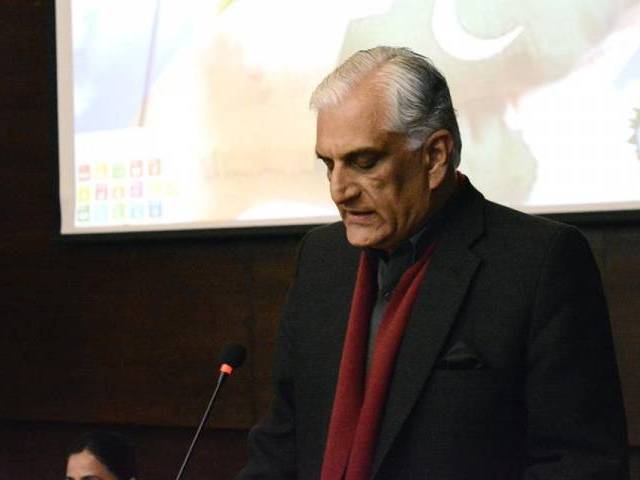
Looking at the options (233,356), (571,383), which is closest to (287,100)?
(233,356)

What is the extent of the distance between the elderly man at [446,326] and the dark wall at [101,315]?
1.68 meters

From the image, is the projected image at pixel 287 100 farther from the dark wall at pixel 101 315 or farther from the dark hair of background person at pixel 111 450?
the dark hair of background person at pixel 111 450

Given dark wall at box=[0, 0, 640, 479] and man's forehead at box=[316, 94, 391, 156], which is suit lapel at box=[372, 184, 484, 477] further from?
dark wall at box=[0, 0, 640, 479]

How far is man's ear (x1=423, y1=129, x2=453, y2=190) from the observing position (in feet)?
5.50

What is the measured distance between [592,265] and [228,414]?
202 cm

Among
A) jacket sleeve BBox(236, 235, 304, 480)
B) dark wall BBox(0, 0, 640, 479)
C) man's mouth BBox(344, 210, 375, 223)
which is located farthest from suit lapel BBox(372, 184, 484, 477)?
dark wall BBox(0, 0, 640, 479)

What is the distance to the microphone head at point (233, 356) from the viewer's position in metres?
1.93

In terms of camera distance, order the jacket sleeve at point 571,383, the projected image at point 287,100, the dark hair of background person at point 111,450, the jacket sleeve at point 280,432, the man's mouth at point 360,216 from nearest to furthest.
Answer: the jacket sleeve at point 571,383, the man's mouth at point 360,216, the jacket sleeve at point 280,432, the projected image at point 287,100, the dark hair of background person at point 111,450

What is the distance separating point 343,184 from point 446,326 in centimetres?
26

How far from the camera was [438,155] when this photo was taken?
1.69m

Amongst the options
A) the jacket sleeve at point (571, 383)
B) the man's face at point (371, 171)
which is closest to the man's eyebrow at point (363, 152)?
the man's face at point (371, 171)

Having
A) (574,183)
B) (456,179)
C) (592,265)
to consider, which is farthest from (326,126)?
(574,183)

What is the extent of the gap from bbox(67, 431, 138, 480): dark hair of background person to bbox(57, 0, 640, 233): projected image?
0.76m

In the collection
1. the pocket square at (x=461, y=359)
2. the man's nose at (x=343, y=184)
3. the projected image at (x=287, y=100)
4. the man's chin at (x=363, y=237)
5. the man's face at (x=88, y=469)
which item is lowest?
the man's face at (x=88, y=469)
